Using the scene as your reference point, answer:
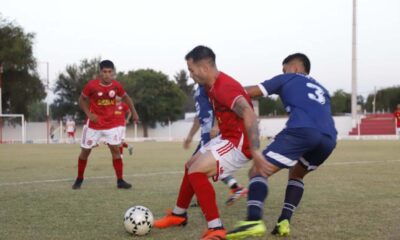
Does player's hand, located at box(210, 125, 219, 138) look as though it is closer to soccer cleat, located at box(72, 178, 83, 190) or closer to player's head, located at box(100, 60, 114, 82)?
player's head, located at box(100, 60, 114, 82)

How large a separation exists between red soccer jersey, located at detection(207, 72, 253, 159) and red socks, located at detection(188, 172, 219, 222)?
1.52ft

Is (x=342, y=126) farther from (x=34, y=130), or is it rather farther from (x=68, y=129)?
(x=34, y=130)

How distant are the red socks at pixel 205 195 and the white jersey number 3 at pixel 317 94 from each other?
1200 millimetres

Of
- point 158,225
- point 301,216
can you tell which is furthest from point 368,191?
point 158,225

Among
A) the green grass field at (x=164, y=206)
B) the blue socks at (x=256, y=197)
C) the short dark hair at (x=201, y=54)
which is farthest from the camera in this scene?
the green grass field at (x=164, y=206)

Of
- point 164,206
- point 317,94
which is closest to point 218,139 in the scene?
point 317,94

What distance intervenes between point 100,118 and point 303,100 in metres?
5.23

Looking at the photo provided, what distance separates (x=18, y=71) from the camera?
45188 millimetres

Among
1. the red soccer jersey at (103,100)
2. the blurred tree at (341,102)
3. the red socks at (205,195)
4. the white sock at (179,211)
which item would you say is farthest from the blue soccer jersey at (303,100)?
the blurred tree at (341,102)

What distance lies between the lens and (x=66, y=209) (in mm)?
6426

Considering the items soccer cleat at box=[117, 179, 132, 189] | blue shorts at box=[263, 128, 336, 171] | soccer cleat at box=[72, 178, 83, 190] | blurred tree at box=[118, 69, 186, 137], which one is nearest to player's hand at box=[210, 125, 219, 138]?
blue shorts at box=[263, 128, 336, 171]

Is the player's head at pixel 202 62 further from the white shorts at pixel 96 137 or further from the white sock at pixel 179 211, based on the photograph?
the white shorts at pixel 96 137

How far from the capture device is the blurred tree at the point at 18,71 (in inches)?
1705

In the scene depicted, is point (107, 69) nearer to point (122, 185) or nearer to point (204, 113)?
point (122, 185)
